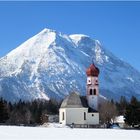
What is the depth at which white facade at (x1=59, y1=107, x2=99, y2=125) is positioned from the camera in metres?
115

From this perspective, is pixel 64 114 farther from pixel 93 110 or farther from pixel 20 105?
pixel 20 105

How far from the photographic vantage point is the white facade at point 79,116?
114812 mm

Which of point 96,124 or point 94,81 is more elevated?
point 94,81

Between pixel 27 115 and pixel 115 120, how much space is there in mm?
34719

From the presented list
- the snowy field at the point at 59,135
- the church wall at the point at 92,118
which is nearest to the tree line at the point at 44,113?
the church wall at the point at 92,118

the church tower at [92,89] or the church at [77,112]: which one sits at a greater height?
the church tower at [92,89]

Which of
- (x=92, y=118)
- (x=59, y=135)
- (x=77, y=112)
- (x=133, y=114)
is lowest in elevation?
(x=59, y=135)

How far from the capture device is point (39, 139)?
50.9m

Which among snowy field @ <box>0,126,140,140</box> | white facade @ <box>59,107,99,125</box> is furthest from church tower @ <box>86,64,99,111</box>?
snowy field @ <box>0,126,140,140</box>

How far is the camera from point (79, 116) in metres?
115

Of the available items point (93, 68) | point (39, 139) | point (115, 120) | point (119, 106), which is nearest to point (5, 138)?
point (39, 139)

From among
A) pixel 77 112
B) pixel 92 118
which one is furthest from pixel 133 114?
pixel 77 112

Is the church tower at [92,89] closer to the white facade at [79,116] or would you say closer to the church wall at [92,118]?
the church wall at [92,118]

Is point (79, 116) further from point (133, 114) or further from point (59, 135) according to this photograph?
point (59, 135)
